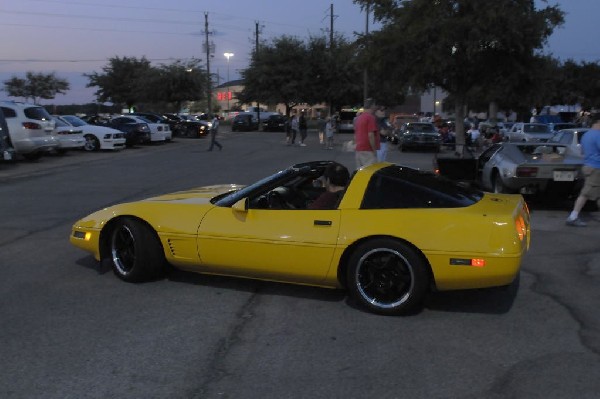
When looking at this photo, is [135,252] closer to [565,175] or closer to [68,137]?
[565,175]

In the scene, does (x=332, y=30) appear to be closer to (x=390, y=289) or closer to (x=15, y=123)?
(x=15, y=123)

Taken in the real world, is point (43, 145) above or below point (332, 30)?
below

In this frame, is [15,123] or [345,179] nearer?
[345,179]

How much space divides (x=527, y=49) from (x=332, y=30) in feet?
125

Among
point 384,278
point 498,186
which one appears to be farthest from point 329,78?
point 384,278

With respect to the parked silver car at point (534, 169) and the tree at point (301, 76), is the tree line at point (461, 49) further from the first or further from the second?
the tree at point (301, 76)

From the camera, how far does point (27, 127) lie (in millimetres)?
18078

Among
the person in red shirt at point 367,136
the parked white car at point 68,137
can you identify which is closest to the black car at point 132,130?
the parked white car at point 68,137

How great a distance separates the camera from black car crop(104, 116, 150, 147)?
2719 cm

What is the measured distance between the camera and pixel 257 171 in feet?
53.4

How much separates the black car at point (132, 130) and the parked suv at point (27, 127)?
819cm

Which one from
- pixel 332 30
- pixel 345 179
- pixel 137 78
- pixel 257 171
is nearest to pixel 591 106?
pixel 332 30

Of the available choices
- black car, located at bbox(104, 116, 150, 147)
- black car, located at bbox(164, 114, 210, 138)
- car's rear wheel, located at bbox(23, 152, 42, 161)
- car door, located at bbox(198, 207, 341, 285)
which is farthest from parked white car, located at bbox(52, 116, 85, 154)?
car door, located at bbox(198, 207, 341, 285)

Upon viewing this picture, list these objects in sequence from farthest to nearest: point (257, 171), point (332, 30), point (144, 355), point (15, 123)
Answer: point (332, 30)
point (15, 123)
point (257, 171)
point (144, 355)
